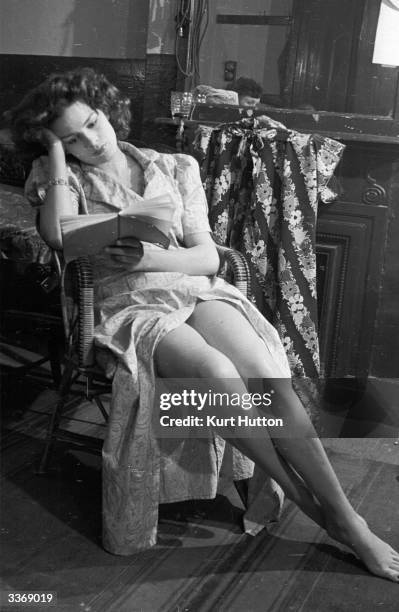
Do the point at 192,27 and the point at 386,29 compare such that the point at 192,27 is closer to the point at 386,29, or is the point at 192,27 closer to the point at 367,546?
the point at 386,29

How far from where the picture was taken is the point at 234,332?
2057mm

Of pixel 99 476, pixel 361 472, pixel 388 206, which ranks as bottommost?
pixel 99 476

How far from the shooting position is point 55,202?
202cm

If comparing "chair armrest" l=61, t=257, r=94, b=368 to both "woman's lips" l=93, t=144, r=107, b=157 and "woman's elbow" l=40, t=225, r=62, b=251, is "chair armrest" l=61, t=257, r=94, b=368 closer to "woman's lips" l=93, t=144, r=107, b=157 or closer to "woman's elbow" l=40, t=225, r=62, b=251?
"woman's elbow" l=40, t=225, r=62, b=251

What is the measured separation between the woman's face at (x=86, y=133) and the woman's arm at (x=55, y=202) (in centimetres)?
4

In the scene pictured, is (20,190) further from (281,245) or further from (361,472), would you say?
(361,472)

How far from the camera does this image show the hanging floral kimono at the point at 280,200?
1973mm

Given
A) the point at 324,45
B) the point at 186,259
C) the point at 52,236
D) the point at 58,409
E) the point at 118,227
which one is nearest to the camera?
the point at 324,45

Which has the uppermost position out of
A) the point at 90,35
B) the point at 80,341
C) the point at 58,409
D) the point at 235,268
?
the point at 90,35

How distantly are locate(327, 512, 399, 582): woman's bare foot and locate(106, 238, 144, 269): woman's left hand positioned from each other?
844mm

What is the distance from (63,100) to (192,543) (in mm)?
1173

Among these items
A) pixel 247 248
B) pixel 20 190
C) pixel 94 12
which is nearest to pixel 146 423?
pixel 247 248

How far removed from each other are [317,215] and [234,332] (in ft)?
1.21

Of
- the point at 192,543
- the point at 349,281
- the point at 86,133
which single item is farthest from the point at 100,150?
the point at 192,543
